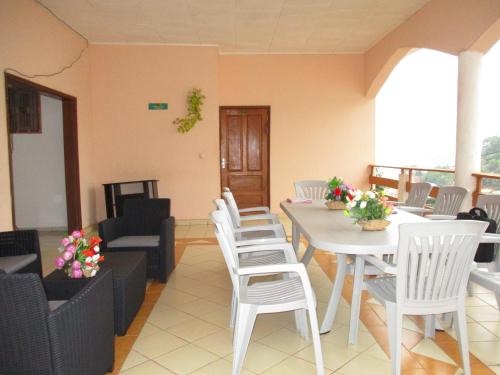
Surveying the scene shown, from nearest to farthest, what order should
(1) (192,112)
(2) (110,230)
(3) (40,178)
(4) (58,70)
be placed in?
(2) (110,230) < (4) (58,70) < (3) (40,178) < (1) (192,112)

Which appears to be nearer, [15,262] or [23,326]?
[23,326]

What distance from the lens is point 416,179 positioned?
6156 millimetres

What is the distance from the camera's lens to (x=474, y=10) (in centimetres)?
425

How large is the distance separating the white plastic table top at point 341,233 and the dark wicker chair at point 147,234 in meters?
1.23

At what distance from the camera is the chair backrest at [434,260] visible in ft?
6.37

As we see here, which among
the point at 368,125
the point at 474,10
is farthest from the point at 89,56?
the point at 474,10

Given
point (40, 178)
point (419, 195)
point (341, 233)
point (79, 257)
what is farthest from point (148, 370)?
point (40, 178)

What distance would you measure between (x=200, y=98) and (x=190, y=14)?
1.63 m

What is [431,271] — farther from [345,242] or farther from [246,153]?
[246,153]

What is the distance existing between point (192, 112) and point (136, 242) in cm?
340

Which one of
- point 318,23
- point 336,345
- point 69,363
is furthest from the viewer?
point 318,23

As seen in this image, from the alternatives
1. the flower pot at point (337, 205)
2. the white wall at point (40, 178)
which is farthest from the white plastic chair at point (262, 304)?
the white wall at point (40, 178)

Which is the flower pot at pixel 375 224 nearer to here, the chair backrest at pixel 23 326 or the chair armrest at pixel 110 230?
the chair backrest at pixel 23 326

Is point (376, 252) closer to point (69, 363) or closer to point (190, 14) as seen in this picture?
point (69, 363)
